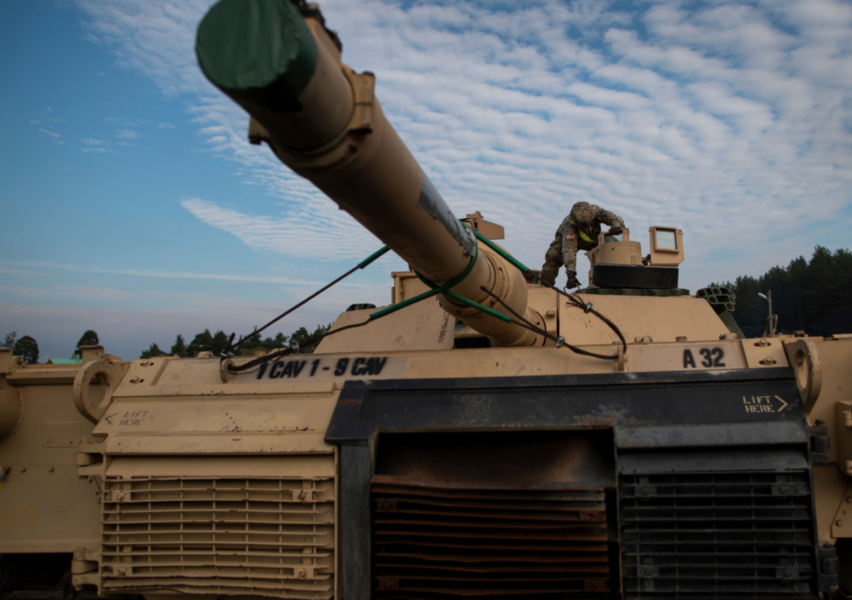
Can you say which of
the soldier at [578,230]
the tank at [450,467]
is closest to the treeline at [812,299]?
the soldier at [578,230]

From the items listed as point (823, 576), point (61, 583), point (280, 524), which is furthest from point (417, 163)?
point (61, 583)

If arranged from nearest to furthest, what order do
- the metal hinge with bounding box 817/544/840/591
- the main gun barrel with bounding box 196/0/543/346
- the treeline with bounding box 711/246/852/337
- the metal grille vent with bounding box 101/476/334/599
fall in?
the main gun barrel with bounding box 196/0/543/346 < the metal hinge with bounding box 817/544/840/591 < the metal grille vent with bounding box 101/476/334/599 < the treeline with bounding box 711/246/852/337

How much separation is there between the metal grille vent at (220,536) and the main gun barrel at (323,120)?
1529 millimetres

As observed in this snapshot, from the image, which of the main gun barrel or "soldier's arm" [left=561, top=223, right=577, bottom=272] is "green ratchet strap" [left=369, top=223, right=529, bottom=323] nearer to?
the main gun barrel

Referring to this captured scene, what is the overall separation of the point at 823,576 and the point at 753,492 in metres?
0.50

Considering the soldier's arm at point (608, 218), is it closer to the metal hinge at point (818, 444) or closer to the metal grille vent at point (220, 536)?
the metal hinge at point (818, 444)

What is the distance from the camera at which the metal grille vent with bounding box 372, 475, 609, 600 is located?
10.5ft

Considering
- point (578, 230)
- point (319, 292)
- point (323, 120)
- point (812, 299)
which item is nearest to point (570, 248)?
point (578, 230)

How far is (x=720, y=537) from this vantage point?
3.16 m

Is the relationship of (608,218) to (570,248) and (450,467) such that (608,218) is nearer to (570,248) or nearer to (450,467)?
(570,248)

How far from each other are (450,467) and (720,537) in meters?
1.38

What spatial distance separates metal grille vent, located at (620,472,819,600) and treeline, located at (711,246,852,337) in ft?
153

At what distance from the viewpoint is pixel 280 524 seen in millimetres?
3500

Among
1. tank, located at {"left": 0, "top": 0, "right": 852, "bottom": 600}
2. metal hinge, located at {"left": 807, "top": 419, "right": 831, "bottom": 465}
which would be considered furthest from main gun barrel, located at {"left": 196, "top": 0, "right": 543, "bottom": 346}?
metal hinge, located at {"left": 807, "top": 419, "right": 831, "bottom": 465}
